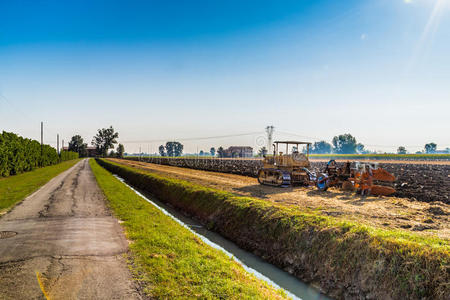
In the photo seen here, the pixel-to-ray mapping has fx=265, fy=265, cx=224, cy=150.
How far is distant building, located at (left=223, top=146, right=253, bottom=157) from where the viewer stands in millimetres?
150350

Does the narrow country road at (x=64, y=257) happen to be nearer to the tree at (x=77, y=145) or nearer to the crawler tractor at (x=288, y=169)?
the crawler tractor at (x=288, y=169)

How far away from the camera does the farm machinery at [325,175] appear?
15.1m

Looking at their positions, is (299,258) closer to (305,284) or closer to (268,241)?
(305,284)

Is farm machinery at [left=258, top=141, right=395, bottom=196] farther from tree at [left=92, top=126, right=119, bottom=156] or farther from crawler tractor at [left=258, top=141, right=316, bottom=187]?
tree at [left=92, top=126, right=119, bottom=156]

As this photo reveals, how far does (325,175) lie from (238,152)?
13424 centimetres

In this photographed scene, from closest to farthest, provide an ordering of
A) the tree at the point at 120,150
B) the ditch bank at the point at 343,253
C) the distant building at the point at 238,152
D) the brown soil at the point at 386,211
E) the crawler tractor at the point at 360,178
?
the ditch bank at the point at 343,253, the brown soil at the point at 386,211, the crawler tractor at the point at 360,178, the distant building at the point at 238,152, the tree at the point at 120,150

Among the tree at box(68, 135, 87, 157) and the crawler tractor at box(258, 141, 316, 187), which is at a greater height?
the tree at box(68, 135, 87, 157)

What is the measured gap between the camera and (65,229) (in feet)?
30.3

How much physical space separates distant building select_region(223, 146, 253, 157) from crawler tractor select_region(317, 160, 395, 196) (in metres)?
130

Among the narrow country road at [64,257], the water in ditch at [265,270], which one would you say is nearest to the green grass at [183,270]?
the narrow country road at [64,257]

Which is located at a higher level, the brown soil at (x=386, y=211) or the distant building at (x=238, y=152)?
the distant building at (x=238, y=152)

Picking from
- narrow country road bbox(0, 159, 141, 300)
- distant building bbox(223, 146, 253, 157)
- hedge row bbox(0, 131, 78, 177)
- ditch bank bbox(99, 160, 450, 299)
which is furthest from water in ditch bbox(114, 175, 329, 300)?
distant building bbox(223, 146, 253, 157)

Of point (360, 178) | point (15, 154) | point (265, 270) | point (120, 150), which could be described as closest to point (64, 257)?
point (265, 270)

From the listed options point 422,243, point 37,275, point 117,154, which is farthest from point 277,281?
point 117,154
